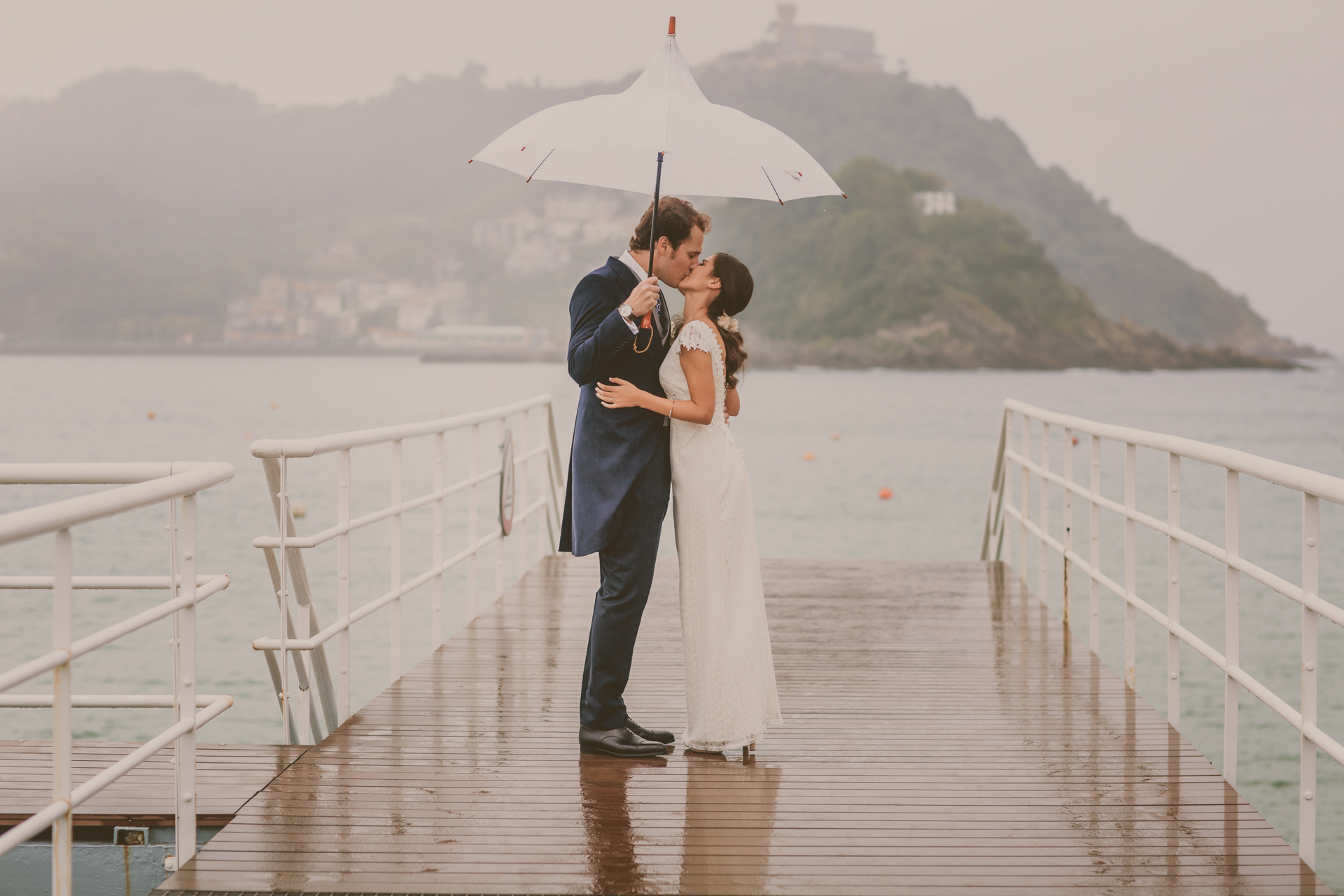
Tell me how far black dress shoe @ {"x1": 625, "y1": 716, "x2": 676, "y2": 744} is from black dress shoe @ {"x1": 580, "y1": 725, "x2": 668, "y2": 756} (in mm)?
30

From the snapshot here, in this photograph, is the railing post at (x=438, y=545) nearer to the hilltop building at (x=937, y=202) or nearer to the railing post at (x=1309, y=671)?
the railing post at (x=1309, y=671)

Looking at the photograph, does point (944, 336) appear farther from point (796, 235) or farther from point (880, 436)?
point (880, 436)

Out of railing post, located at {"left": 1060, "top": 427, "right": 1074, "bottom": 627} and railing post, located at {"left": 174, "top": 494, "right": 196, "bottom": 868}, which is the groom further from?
railing post, located at {"left": 1060, "top": 427, "right": 1074, "bottom": 627}

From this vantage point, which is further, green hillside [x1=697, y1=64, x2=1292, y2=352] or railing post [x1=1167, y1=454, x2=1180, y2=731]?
green hillside [x1=697, y1=64, x2=1292, y2=352]

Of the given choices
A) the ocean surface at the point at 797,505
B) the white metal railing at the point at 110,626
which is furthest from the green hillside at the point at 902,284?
the white metal railing at the point at 110,626

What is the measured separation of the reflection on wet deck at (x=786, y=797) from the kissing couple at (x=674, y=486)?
0.67 ft

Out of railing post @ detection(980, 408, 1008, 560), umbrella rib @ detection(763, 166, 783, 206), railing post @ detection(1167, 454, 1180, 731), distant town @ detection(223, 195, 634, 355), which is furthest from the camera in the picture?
distant town @ detection(223, 195, 634, 355)

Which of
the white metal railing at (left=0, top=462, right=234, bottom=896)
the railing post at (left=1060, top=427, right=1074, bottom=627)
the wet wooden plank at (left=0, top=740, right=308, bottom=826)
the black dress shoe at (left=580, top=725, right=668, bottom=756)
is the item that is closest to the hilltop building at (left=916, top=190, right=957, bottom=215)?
the railing post at (left=1060, top=427, right=1074, bottom=627)

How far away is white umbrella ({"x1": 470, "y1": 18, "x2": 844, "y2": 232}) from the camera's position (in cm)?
319

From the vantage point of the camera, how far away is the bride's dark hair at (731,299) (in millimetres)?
3416

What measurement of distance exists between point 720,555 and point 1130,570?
6.92ft

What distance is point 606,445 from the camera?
3.44m

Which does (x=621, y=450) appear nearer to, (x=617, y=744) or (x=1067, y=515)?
(x=617, y=744)

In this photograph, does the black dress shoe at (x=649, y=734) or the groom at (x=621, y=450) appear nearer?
the groom at (x=621, y=450)
